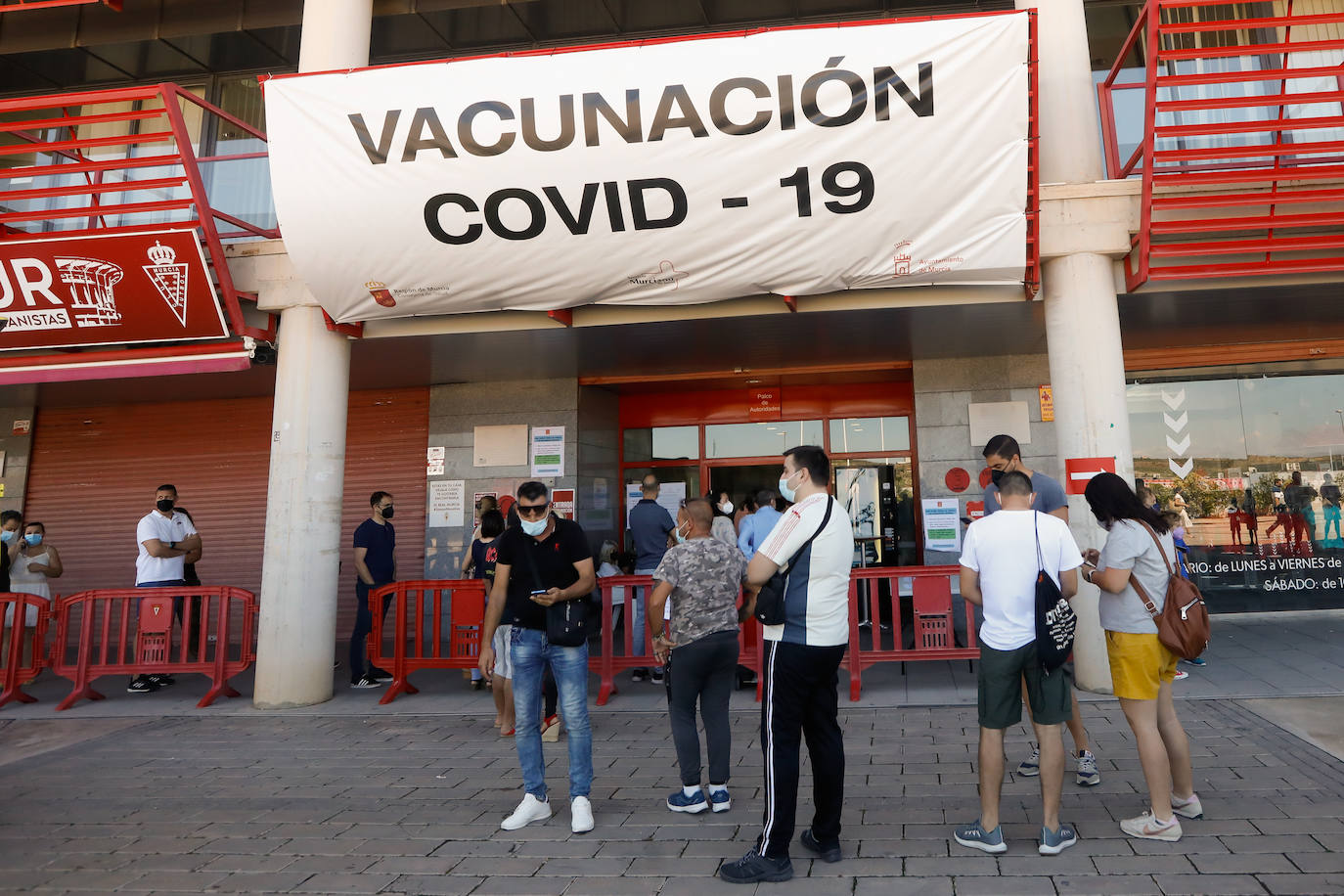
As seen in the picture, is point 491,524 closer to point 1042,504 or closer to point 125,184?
point 1042,504

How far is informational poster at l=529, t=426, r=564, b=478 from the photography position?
11.3 meters

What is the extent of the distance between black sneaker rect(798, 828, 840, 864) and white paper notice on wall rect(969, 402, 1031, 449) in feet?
25.2

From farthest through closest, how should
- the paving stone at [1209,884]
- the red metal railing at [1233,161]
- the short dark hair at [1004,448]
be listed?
the red metal railing at [1233,161] → the short dark hair at [1004,448] → the paving stone at [1209,884]

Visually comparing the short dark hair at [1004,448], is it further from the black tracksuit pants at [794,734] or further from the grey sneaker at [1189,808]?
the grey sneaker at [1189,808]

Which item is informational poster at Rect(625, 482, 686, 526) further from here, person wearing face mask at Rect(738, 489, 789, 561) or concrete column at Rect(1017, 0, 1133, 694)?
concrete column at Rect(1017, 0, 1133, 694)

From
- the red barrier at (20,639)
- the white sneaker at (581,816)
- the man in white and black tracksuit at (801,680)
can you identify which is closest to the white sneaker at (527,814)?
the white sneaker at (581,816)

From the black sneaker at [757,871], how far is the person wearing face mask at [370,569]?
19.6ft

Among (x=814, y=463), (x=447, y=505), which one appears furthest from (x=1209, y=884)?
(x=447, y=505)

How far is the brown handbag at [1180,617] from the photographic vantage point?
12.8 feet

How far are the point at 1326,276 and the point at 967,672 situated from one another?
510cm

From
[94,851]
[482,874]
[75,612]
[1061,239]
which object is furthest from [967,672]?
[75,612]

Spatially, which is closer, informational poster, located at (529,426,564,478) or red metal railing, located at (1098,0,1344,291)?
red metal railing, located at (1098,0,1344,291)

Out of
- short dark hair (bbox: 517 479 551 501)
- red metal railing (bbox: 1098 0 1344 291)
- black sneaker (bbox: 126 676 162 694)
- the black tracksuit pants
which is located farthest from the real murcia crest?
red metal railing (bbox: 1098 0 1344 291)

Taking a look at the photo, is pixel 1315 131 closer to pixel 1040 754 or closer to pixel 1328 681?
pixel 1328 681
